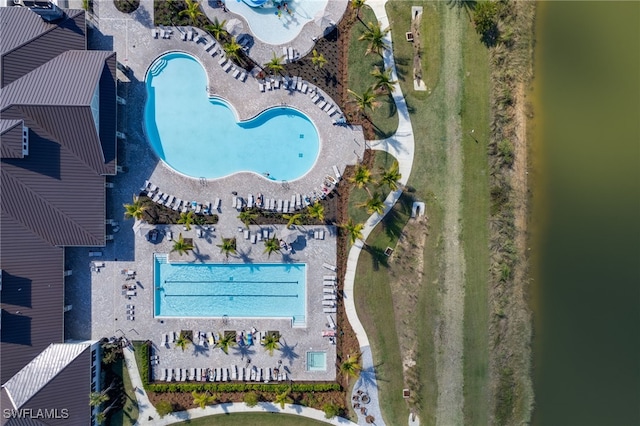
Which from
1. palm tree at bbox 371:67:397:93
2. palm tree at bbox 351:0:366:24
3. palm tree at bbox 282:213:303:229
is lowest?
palm tree at bbox 282:213:303:229

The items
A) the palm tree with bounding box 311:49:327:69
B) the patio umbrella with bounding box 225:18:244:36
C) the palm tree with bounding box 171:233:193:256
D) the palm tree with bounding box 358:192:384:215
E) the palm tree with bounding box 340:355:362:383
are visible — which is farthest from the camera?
the patio umbrella with bounding box 225:18:244:36

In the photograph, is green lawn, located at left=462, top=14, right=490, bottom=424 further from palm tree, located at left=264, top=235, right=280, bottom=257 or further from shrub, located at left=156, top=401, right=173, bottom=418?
shrub, located at left=156, top=401, right=173, bottom=418

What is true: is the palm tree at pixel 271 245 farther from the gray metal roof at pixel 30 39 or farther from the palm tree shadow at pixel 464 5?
the palm tree shadow at pixel 464 5

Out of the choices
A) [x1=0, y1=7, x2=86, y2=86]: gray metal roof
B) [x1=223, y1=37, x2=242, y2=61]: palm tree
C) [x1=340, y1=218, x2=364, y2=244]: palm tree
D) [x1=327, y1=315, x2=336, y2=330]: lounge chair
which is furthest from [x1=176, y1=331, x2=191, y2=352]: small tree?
[x1=0, y1=7, x2=86, y2=86]: gray metal roof

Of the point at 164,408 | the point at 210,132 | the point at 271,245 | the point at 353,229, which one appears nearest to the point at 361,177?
the point at 353,229

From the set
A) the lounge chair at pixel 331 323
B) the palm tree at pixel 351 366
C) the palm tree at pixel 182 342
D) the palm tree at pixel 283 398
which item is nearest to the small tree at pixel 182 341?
the palm tree at pixel 182 342

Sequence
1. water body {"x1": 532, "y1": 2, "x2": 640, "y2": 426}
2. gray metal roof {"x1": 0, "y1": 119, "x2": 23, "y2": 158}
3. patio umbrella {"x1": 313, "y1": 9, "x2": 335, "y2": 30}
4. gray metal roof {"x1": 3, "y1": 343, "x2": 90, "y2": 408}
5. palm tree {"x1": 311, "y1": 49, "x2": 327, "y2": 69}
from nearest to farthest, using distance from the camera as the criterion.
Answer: gray metal roof {"x1": 0, "y1": 119, "x2": 23, "y2": 158}, gray metal roof {"x1": 3, "y1": 343, "x2": 90, "y2": 408}, palm tree {"x1": 311, "y1": 49, "x2": 327, "y2": 69}, patio umbrella {"x1": 313, "y1": 9, "x2": 335, "y2": 30}, water body {"x1": 532, "y1": 2, "x2": 640, "y2": 426}
